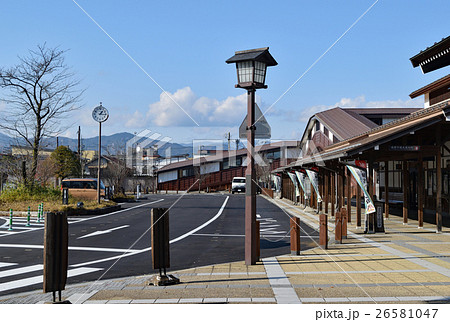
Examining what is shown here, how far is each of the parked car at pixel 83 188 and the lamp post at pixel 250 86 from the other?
929 inches

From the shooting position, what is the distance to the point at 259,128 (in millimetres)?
9109

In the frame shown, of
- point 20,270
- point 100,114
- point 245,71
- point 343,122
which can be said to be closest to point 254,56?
point 245,71

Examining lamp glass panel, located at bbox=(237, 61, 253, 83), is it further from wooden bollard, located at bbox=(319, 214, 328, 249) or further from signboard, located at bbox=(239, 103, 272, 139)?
wooden bollard, located at bbox=(319, 214, 328, 249)

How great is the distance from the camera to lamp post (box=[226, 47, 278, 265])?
991cm

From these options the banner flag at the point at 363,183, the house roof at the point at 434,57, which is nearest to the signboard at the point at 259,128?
the banner flag at the point at 363,183

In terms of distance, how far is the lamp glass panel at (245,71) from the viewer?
995 centimetres

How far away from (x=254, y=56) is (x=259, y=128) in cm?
169

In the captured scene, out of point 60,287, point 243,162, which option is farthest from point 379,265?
point 60,287

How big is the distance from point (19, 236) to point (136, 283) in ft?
30.7

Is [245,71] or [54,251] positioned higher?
[245,71]

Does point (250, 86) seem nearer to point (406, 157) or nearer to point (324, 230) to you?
point (324, 230)

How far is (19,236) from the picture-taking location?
1593 cm

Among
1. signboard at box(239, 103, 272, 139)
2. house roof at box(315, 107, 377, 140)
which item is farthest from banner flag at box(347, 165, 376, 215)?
house roof at box(315, 107, 377, 140)
